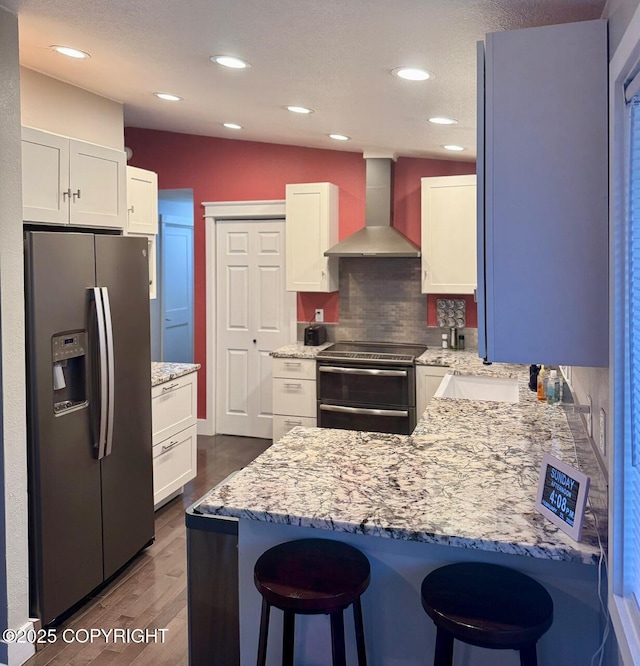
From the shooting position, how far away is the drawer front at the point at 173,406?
3.94 m

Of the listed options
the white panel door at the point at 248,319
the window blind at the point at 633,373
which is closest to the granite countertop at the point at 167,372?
the white panel door at the point at 248,319

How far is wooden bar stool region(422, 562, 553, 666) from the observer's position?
1.48m

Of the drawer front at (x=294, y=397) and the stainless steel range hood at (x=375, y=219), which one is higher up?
the stainless steel range hood at (x=375, y=219)

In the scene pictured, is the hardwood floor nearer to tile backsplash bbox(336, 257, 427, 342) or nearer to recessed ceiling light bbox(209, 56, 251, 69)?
tile backsplash bbox(336, 257, 427, 342)

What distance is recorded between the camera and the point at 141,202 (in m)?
4.13

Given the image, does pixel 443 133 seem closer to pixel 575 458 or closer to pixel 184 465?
pixel 575 458

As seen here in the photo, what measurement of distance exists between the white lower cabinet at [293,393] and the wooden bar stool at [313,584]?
307cm

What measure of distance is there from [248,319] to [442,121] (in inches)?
114

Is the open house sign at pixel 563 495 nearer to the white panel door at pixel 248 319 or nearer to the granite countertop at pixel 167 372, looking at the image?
the granite countertop at pixel 167 372

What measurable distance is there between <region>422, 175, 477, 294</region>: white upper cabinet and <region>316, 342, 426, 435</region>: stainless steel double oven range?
2.03ft

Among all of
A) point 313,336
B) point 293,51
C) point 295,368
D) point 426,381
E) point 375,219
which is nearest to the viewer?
point 293,51

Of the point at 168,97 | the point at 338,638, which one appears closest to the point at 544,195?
the point at 338,638

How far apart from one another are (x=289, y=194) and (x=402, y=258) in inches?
42.0

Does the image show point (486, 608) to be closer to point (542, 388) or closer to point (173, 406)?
point (542, 388)
